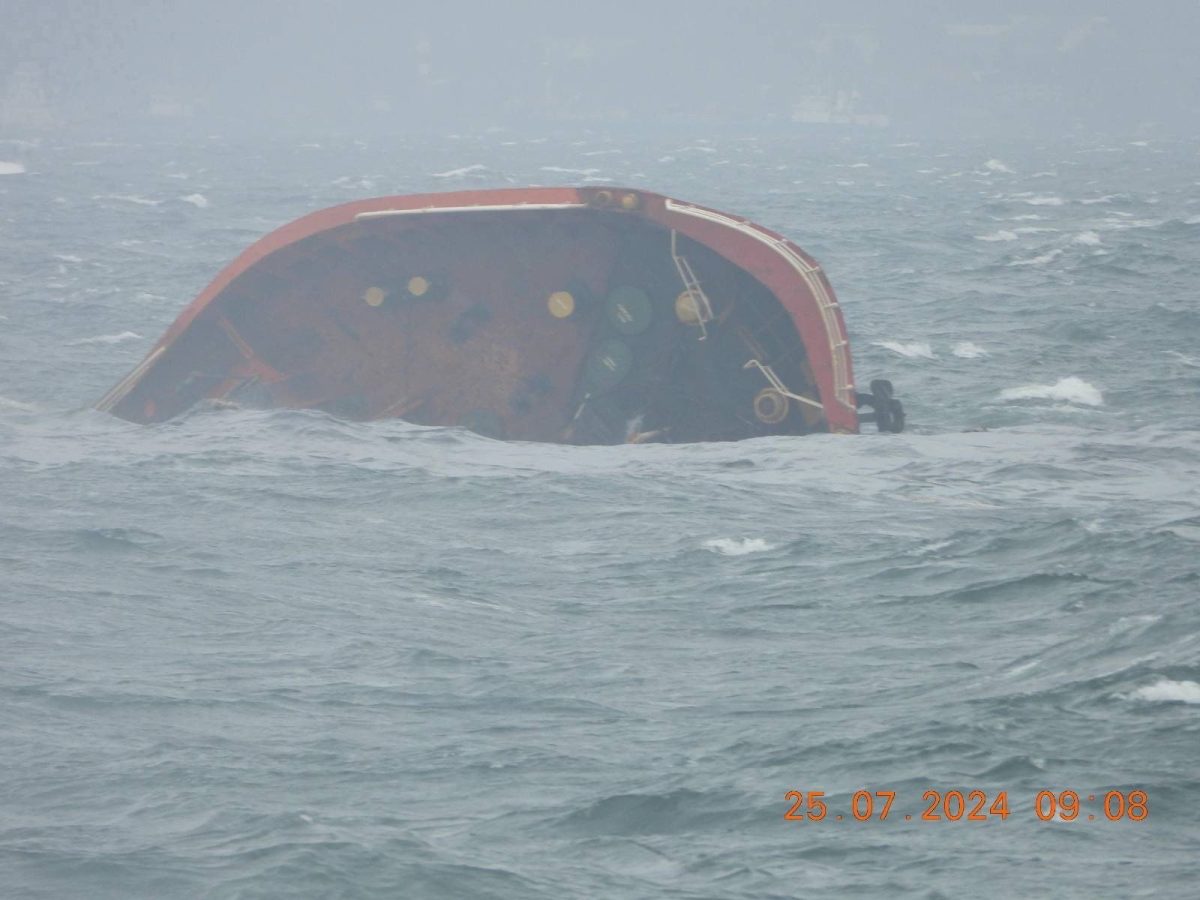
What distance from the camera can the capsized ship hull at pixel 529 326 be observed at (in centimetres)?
2041

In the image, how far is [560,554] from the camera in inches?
618

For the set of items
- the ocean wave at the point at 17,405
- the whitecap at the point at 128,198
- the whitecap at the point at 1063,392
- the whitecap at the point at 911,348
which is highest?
the whitecap at the point at 128,198

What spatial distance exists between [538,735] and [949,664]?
9.84 ft

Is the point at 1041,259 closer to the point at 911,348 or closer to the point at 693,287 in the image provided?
the point at 911,348

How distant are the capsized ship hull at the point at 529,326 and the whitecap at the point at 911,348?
7911 millimetres

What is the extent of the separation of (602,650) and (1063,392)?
14081mm

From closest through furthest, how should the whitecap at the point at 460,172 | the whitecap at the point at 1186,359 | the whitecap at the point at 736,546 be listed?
the whitecap at the point at 736,546
the whitecap at the point at 1186,359
the whitecap at the point at 460,172

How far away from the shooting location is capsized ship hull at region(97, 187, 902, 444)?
803 inches

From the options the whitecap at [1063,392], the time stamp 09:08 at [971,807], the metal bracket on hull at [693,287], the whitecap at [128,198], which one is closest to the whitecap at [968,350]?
the whitecap at [1063,392]

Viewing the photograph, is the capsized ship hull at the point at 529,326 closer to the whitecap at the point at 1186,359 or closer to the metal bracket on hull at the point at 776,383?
the metal bracket on hull at the point at 776,383

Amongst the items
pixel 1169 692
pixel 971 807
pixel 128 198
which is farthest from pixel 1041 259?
pixel 128 198

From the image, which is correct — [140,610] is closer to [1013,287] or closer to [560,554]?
[560,554]

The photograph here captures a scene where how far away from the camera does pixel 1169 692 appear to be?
1113 cm

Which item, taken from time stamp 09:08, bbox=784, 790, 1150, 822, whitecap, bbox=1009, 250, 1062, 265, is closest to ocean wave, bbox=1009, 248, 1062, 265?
whitecap, bbox=1009, 250, 1062, 265
